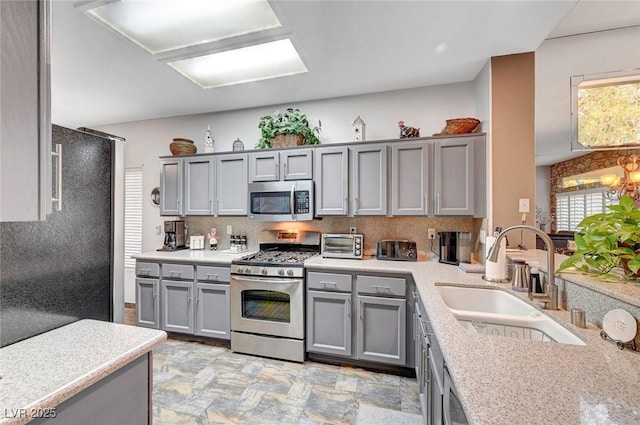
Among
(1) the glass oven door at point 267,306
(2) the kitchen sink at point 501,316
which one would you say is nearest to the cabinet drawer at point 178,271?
(1) the glass oven door at point 267,306

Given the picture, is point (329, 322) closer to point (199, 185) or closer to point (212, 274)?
point (212, 274)

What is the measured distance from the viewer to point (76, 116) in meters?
3.91

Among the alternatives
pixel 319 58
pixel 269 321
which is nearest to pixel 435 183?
A: pixel 319 58

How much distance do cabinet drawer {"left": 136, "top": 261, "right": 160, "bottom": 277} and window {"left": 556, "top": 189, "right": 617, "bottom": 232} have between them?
6944mm

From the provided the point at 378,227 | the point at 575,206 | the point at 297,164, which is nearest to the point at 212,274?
the point at 297,164

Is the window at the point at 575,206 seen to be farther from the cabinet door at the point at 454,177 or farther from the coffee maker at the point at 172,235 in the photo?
the coffee maker at the point at 172,235

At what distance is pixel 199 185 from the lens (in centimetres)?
344

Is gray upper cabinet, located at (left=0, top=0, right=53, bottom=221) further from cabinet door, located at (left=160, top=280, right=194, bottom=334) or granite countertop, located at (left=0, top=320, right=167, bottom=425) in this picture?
cabinet door, located at (left=160, top=280, right=194, bottom=334)

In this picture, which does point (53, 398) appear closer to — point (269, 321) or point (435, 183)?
point (269, 321)

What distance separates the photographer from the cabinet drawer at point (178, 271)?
3.02m

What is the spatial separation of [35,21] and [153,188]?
12.7 ft

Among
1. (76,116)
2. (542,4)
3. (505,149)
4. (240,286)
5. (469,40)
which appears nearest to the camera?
(542,4)

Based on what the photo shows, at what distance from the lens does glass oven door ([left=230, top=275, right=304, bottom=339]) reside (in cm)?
266

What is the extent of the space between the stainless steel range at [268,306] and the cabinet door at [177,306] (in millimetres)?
543
